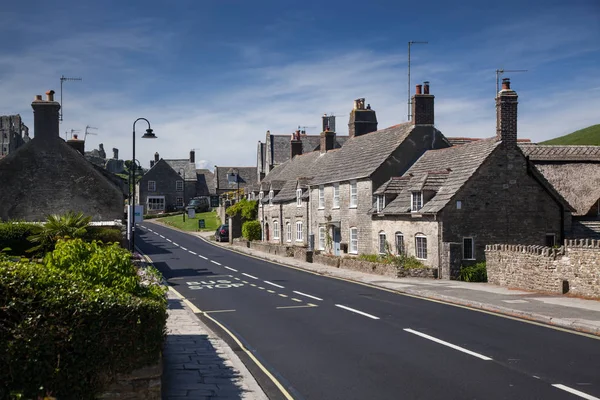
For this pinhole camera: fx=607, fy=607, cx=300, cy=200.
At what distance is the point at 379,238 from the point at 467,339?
22505 millimetres

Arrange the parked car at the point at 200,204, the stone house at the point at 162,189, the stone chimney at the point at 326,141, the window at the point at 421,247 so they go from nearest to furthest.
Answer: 1. the window at the point at 421,247
2. the stone chimney at the point at 326,141
3. the parked car at the point at 200,204
4. the stone house at the point at 162,189

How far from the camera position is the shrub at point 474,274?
2802cm

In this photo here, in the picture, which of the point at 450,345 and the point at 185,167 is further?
the point at 185,167

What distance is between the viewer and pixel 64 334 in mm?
7562

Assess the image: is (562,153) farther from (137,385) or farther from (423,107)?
(137,385)

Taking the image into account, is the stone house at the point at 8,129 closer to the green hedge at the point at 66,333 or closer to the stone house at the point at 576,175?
the stone house at the point at 576,175

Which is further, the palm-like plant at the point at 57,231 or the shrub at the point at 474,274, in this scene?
the shrub at the point at 474,274

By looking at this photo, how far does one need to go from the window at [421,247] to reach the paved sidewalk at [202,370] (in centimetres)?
1845

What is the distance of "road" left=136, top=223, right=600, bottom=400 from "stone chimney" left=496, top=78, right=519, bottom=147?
1137 centimetres

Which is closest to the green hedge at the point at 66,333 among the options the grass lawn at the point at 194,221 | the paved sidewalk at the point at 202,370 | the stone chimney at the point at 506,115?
the paved sidewalk at the point at 202,370

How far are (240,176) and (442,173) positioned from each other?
77.2m

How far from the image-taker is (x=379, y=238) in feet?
119

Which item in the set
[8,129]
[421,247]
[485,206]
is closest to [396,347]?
[485,206]

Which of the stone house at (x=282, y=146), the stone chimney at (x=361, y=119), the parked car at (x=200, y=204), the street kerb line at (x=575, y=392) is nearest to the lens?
the street kerb line at (x=575, y=392)
